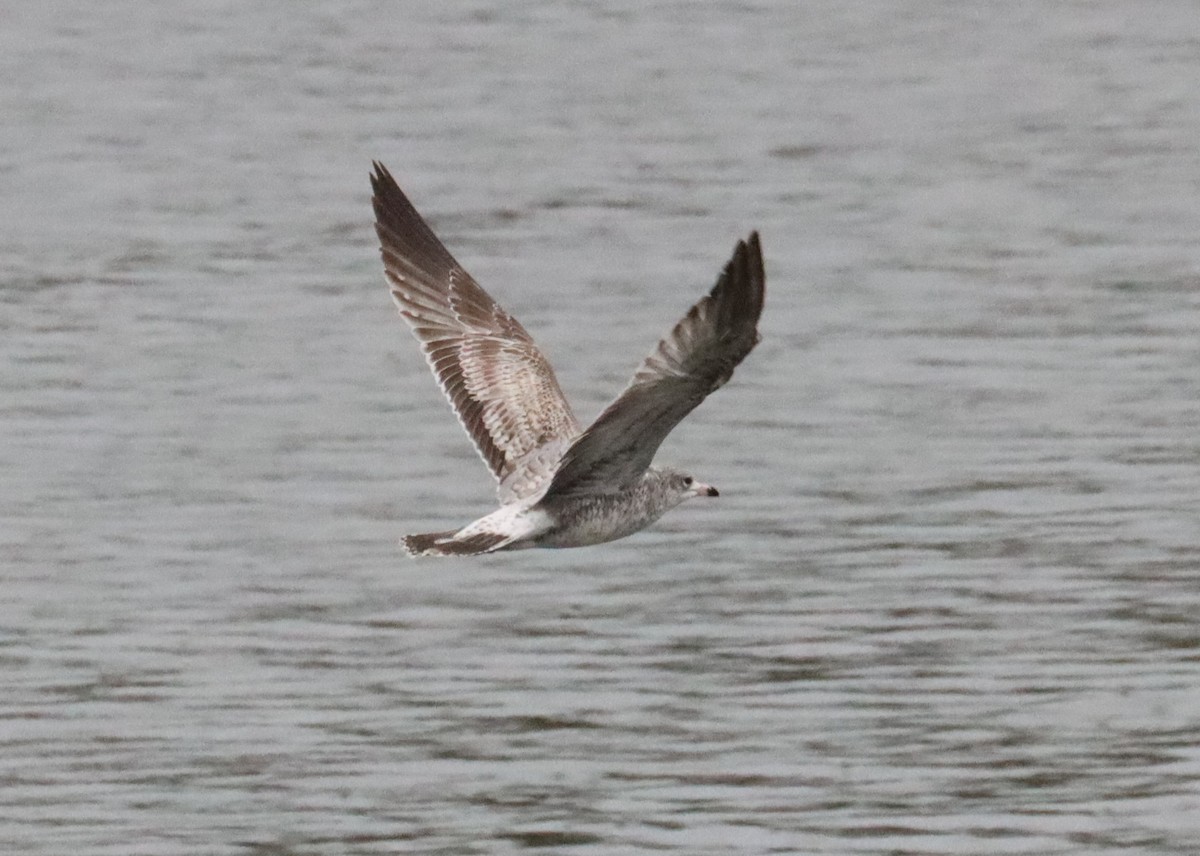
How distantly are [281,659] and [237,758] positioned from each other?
1357 mm

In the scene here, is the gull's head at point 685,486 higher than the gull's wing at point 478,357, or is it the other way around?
the gull's wing at point 478,357

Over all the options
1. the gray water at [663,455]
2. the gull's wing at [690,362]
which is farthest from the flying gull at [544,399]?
the gray water at [663,455]

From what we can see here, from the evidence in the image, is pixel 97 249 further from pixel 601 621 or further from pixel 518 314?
pixel 601 621

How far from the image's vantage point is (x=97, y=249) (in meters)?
24.6

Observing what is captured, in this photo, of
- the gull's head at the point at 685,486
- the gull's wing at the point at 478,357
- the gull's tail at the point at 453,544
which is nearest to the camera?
the gull's tail at the point at 453,544

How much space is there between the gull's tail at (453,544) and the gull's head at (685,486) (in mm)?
890

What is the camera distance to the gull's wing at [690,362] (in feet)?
32.3

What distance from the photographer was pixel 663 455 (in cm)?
1831

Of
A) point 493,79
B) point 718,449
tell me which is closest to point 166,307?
point 718,449

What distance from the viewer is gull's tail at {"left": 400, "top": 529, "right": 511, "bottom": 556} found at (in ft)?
36.5

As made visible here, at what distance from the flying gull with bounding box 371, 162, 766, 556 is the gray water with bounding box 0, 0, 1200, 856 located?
165 cm

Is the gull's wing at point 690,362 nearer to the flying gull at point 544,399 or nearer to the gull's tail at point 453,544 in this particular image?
the flying gull at point 544,399

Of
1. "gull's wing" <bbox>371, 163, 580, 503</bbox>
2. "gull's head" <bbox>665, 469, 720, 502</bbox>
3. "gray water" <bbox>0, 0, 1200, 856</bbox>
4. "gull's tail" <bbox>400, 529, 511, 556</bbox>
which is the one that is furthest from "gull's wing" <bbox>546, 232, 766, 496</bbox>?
"gray water" <bbox>0, 0, 1200, 856</bbox>

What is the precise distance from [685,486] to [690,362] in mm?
2041
